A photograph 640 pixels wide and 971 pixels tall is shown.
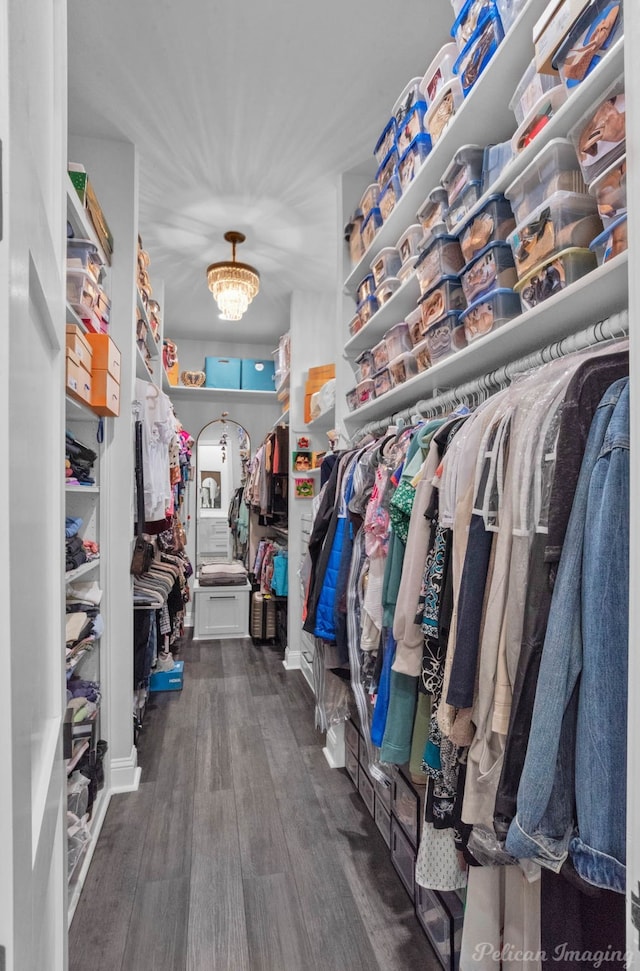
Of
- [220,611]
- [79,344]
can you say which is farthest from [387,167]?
[220,611]

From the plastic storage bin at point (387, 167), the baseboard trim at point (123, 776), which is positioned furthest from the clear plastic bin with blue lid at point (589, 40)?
the baseboard trim at point (123, 776)

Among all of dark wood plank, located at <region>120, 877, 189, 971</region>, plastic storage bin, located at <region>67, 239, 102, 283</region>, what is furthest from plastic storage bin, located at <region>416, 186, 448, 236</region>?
dark wood plank, located at <region>120, 877, 189, 971</region>

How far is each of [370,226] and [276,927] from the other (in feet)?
8.51

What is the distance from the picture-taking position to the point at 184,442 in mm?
4250

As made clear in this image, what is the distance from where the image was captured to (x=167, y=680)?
337cm

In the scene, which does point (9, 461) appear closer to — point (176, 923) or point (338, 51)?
point (176, 923)

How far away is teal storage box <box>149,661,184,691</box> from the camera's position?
11.0 ft

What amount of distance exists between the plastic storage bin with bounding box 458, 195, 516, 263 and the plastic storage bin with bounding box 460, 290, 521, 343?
14 centimetres

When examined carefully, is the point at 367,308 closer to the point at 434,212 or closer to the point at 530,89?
the point at 434,212

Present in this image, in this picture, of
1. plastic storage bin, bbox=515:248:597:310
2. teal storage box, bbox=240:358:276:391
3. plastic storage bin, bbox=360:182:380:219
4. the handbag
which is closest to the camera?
plastic storage bin, bbox=515:248:597:310

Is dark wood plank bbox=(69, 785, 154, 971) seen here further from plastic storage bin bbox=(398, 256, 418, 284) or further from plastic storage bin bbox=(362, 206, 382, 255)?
plastic storage bin bbox=(362, 206, 382, 255)

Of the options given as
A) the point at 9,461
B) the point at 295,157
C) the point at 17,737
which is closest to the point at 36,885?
the point at 17,737

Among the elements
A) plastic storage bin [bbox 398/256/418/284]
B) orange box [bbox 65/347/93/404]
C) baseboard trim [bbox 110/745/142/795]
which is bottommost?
baseboard trim [bbox 110/745/142/795]

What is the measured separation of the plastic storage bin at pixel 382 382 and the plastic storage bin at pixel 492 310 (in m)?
0.67
